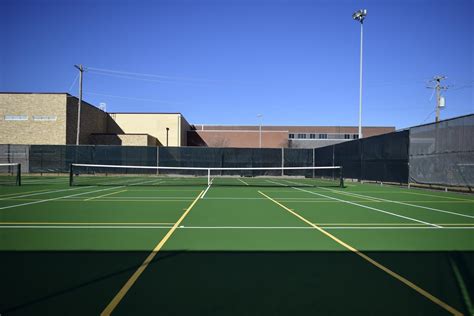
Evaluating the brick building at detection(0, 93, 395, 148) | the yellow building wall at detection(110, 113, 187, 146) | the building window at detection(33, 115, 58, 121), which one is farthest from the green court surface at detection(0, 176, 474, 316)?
the yellow building wall at detection(110, 113, 187, 146)

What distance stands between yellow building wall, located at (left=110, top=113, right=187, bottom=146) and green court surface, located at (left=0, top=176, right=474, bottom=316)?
53.7 metres

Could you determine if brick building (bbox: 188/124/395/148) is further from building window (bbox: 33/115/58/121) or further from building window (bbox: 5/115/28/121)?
building window (bbox: 5/115/28/121)

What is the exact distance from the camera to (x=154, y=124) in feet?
208

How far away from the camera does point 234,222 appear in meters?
9.30
